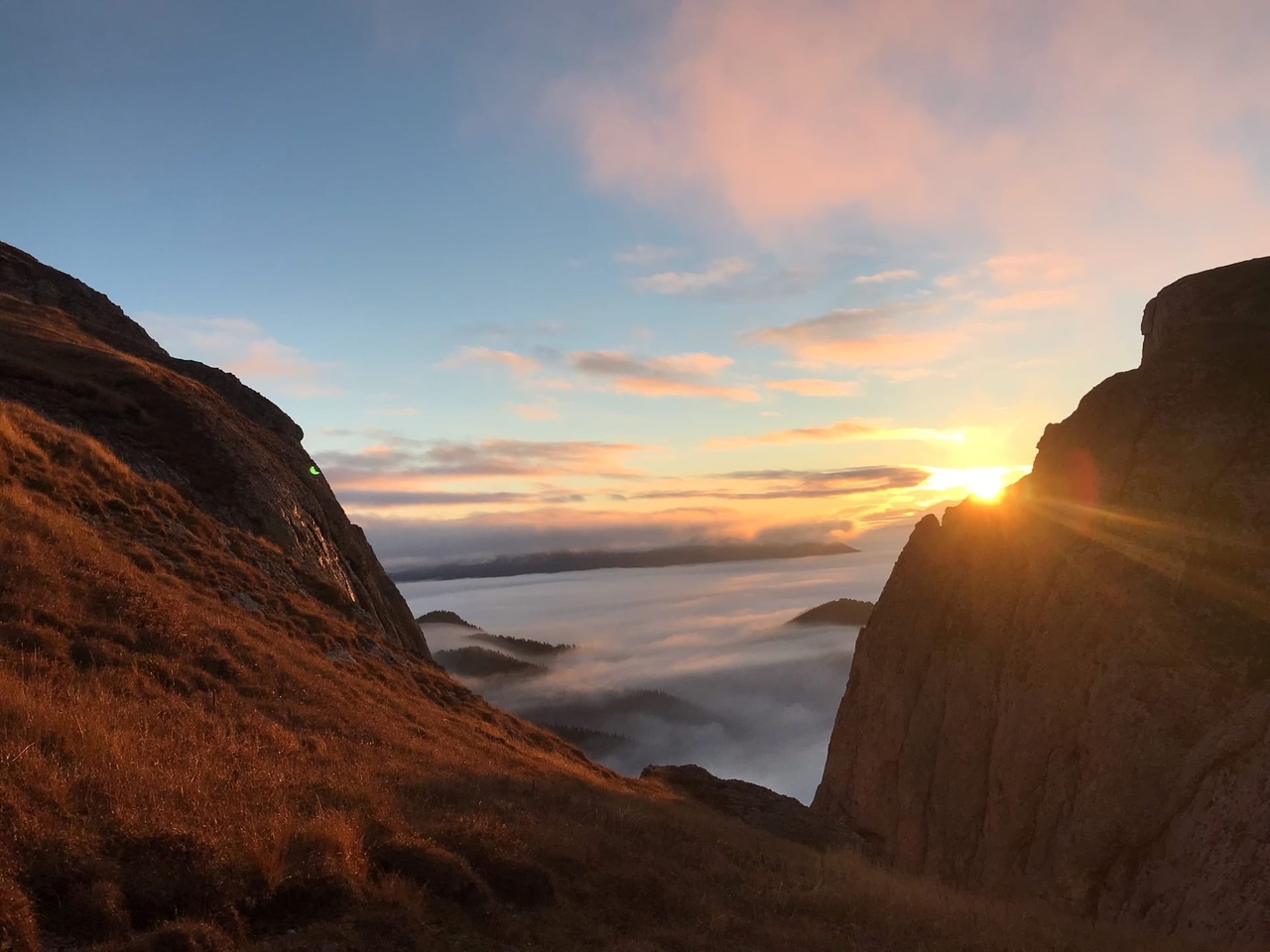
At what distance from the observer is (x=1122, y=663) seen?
21.6 m

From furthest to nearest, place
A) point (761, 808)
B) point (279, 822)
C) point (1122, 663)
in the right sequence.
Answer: point (761, 808)
point (1122, 663)
point (279, 822)

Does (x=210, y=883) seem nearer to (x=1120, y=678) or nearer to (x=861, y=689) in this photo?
(x=1120, y=678)

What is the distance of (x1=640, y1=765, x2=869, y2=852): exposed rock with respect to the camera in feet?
99.8

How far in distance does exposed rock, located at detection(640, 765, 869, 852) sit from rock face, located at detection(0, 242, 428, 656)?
14.9 m

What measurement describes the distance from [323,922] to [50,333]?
42357mm

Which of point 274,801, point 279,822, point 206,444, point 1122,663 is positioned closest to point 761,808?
point 1122,663

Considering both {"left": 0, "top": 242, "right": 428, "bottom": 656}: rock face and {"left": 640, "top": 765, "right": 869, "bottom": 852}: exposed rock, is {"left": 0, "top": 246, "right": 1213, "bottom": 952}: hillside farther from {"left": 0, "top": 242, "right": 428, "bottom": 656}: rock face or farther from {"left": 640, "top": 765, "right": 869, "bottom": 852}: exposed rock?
{"left": 640, "top": 765, "right": 869, "bottom": 852}: exposed rock

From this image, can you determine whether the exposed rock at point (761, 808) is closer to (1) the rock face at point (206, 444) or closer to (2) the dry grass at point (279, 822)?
(2) the dry grass at point (279, 822)

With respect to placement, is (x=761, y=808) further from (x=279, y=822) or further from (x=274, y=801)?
(x=279, y=822)

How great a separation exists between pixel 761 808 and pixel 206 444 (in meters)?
28.5

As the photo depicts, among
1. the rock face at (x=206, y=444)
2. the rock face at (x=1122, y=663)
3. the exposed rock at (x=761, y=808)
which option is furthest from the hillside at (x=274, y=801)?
the exposed rock at (x=761, y=808)

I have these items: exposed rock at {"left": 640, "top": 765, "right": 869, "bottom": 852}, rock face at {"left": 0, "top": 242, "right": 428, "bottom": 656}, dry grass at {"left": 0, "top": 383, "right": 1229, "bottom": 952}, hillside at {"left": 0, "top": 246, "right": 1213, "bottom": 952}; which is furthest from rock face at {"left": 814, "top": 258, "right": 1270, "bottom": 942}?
rock face at {"left": 0, "top": 242, "right": 428, "bottom": 656}

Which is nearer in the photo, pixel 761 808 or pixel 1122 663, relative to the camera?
pixel 1122 663

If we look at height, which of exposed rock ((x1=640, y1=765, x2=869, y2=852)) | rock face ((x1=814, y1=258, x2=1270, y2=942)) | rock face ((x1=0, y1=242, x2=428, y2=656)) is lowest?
exposed rock ((x1=640, y1=765, x2=869, y2=852))
